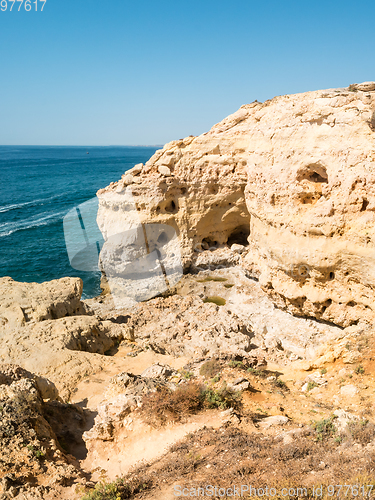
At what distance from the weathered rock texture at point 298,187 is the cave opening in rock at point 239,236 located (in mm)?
3217

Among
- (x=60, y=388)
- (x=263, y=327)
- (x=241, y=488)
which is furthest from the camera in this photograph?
(x=263, y=327)

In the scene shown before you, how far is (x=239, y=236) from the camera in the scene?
75.0 ft

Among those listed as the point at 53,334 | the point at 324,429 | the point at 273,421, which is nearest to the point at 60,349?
→ the point at 53,334

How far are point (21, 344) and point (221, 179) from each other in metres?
13.0

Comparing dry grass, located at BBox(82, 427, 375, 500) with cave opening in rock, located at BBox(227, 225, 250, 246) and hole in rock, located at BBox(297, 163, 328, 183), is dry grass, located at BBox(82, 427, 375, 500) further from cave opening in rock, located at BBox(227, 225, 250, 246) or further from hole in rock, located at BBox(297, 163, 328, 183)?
cave opening in rock, located at BBox(227, 225, 250, 246)

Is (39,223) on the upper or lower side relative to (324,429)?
upper

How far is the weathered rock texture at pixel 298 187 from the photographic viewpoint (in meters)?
11.4

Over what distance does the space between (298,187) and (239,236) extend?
990 cm

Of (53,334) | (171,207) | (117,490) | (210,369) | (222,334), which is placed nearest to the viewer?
(117,490)

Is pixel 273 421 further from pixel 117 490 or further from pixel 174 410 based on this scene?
pixel 117 490

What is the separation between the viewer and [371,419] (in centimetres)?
704

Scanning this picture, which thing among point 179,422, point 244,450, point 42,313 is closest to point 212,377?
point 179,422

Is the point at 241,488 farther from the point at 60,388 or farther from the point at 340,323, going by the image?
the point at 340,323

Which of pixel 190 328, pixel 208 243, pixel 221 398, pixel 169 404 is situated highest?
pixel 208 243
